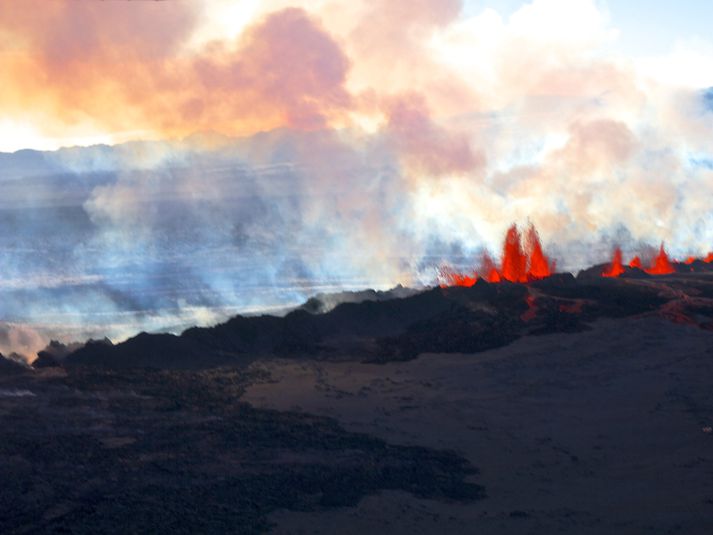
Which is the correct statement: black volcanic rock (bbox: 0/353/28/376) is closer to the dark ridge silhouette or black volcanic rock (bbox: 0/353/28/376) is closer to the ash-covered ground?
the ash-covered ground

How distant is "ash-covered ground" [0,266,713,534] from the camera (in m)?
16.3

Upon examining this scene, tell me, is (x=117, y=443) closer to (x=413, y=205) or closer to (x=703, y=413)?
(x=703, y=413)

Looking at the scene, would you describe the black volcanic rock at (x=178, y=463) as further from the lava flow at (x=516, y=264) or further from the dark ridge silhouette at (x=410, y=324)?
the lava flow at (x=516, y=264)

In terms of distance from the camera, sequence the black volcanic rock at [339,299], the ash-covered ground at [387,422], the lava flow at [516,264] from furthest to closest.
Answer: the lava flow at [516,264], the black volcanic rock at [339,299], the ash-covered ground at [387,422]

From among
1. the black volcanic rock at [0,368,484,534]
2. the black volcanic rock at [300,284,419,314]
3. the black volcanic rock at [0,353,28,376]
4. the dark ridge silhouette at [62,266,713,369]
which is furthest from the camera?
the black volcanic rock at [300,284,419,314]

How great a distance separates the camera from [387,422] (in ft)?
72.6

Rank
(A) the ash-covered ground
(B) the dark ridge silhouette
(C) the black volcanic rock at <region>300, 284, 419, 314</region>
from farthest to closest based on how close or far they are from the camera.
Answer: (C) the black volcanic rock at <region>300, 284, 419, 314</region>
(B) the dark ridge silhouette
(A) the ash-covered ground

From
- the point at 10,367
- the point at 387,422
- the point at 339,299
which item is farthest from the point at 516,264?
the point at 10,367

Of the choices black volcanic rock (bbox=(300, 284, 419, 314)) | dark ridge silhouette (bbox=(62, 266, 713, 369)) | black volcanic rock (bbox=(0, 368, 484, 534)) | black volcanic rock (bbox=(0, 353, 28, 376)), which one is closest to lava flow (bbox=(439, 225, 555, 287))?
black volcanic rock (bbox=(300, 284, 419, 314))

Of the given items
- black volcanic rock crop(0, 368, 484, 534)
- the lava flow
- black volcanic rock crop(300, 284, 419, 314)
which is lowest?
black volcanic rock crop(0, 368, 484, 534)

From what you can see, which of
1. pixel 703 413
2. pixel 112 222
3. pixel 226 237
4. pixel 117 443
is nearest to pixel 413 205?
pixel 226 237

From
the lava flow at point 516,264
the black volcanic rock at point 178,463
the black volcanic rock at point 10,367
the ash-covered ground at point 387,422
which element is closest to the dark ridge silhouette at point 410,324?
the ash-covered ground at point 387,422

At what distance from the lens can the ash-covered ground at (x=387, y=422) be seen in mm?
16344

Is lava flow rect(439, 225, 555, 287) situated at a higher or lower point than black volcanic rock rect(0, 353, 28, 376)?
higher
